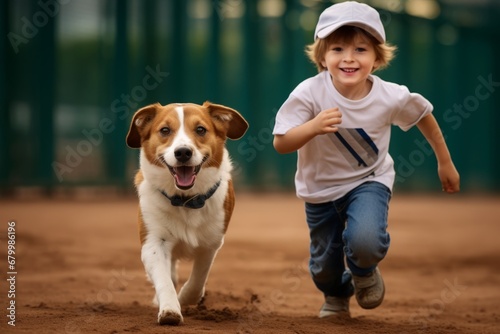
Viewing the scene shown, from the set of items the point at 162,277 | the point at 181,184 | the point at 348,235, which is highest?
the point at 181,184

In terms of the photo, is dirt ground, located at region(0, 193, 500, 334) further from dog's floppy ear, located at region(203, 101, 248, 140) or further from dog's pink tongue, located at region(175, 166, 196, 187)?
dog's floppy ear, located at region(203, 101, 248, 140)

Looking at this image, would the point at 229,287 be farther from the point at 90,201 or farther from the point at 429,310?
the point at 90,201

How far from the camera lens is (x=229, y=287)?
636 cm

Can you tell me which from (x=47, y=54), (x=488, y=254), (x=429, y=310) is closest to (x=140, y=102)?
(x=47, y=54)

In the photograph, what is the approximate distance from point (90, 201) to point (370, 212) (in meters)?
8.37

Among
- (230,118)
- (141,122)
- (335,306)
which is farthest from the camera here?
(335,306)

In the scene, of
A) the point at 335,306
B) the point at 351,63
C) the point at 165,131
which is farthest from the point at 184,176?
the point at 335,306

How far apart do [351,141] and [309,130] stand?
437 mm

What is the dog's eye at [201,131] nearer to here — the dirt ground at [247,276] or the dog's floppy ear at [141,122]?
the dog's floppy ear at [141,122]

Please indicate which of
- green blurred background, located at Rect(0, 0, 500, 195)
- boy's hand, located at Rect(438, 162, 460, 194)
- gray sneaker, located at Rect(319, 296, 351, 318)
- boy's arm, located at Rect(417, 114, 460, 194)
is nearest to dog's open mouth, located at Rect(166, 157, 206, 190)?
gray sneaker, located at Rect(319, 296, 351, 318)

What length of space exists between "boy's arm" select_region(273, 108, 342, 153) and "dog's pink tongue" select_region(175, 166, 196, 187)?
51 cm

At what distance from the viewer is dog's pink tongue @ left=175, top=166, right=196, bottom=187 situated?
4.58 meters

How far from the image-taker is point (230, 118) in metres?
5.05

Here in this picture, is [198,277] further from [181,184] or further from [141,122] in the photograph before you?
[141,122]
